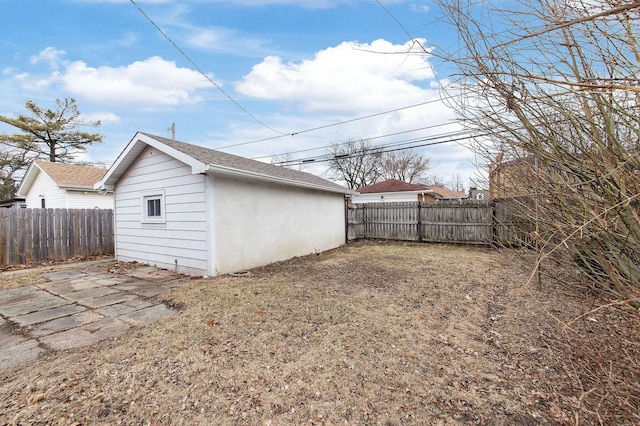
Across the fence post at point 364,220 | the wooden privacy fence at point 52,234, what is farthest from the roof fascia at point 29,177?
the fence post at point 364,220

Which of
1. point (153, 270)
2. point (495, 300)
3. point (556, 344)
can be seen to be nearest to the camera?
point (556, 344)

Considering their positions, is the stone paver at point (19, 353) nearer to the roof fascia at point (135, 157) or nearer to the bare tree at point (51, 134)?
the roof fascia at point (135, 157)

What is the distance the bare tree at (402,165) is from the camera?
31.5 metres

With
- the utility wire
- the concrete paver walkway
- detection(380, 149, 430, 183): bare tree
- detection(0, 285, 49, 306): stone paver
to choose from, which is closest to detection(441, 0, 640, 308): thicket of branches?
the concrete paver walkway

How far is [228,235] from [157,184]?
8.04 ft

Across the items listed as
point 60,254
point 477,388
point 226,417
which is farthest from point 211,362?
point 60,254

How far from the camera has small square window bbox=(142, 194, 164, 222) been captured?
688 cm

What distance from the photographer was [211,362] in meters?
2.60

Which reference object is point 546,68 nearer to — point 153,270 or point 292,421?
point 292,421

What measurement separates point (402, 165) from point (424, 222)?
2205cm

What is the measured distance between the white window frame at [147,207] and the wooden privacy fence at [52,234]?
315cm

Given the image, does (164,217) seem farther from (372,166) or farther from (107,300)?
(372,166)

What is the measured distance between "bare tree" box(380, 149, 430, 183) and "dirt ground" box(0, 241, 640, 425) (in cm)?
2829

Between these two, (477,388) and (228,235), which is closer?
(477,388)
